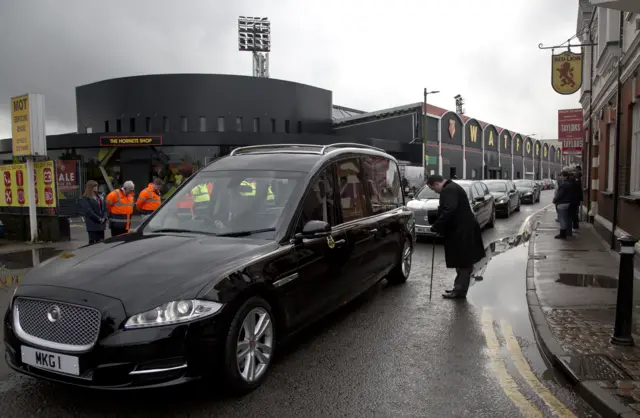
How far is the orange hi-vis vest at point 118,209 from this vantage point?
356 inches

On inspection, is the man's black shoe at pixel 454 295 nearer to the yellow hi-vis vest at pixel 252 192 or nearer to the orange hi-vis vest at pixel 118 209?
the yellow hi-vis vest at pixel 252 192

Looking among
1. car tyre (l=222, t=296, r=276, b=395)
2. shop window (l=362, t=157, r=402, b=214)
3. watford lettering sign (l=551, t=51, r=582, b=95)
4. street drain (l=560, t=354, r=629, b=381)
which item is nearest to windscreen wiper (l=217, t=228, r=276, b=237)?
car tyre (l=222, t=296, r=276, b=395)

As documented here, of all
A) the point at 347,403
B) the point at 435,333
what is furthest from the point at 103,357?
the point at 435,333

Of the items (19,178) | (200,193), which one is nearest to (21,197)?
(19,178)

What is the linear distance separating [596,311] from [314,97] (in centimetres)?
4128

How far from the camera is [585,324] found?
5332 millimetres

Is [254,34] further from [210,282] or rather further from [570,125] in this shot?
[210,282]

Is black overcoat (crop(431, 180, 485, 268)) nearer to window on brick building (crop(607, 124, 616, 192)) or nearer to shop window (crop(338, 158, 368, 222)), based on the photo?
shop window (crop(338, 158, 368, 222))

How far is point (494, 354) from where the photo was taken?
4.73 m

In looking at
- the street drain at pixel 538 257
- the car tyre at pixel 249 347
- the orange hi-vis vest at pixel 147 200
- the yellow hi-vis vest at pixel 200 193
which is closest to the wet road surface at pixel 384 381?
the car tyre at pixel 249 347

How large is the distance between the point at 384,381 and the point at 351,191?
236cm

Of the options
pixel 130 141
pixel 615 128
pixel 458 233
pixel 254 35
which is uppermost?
pixel 254 35

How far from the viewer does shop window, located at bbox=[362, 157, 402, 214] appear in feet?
20.9

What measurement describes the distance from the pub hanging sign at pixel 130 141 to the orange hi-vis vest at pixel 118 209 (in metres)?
25.4
